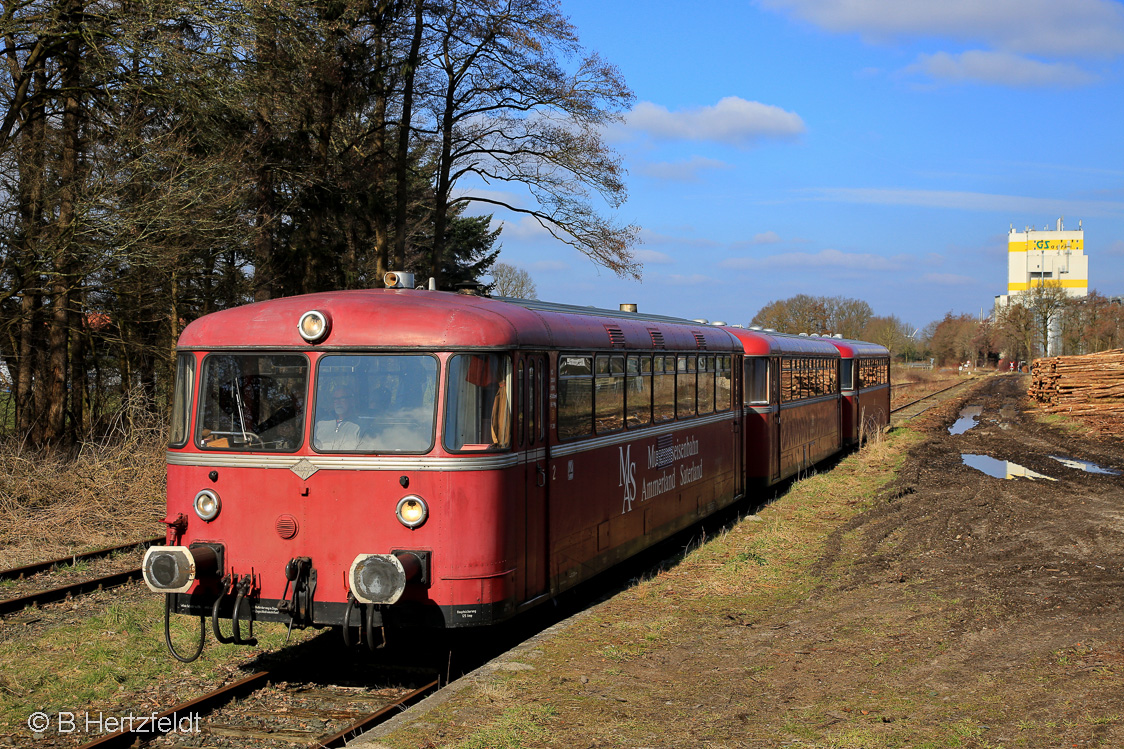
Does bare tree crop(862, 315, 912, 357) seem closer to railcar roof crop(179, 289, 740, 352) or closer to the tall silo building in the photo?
the tall silo building

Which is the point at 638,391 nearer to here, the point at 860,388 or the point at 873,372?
the point at 860,388

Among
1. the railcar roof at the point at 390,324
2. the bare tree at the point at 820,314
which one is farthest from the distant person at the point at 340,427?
the bare tree at the point at 820,314

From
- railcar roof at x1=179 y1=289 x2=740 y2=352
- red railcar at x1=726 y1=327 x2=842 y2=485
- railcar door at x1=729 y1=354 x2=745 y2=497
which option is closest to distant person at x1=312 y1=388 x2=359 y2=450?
railcar roof at x1=179 y1=289 x2=740 y2=352

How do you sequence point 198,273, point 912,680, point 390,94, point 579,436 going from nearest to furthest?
point 912,680 < point 579,436 < point 198,273 < point 390,94

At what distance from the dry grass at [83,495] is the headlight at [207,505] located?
580 centimetres

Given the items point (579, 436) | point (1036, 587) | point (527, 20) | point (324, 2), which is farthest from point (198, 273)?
point (1036, 587)

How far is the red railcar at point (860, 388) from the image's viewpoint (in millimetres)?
23156

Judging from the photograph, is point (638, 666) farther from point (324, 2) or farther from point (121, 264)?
point (324, 2)

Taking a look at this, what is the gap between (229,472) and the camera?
6.87 m

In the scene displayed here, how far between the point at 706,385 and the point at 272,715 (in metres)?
7.56

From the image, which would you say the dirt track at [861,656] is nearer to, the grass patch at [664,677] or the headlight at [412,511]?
the grass patch at [664,677]

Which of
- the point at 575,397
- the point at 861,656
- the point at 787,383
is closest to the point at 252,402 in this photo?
the point at 575,397

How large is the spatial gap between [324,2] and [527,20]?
18.4 feet

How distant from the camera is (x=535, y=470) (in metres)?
7.44
